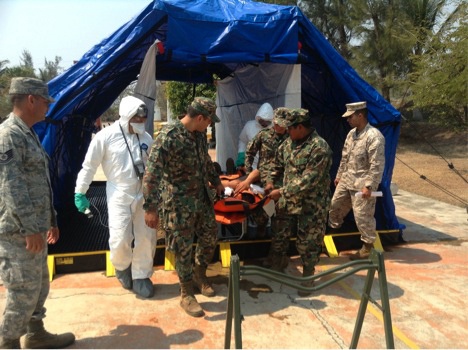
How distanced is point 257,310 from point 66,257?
2.40 meters

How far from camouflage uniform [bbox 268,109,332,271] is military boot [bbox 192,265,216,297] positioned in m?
1.04

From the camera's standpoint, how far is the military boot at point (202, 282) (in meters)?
3.93

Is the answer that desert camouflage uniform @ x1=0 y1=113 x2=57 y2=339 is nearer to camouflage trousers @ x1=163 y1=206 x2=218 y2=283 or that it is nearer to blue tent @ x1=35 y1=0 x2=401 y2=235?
camouflage trousers @ x1=163 y1=206 x2=218 y2=283

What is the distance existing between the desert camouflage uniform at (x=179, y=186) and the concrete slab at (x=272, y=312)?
54 centimetres

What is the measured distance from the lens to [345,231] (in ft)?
18.3

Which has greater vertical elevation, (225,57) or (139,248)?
(225,57)

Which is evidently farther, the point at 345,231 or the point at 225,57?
the point at 345,231

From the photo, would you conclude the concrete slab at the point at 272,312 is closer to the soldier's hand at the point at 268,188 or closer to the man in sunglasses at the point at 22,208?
the man in sunglasses at the point at 22,208

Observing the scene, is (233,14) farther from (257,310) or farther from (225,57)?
(257,310)

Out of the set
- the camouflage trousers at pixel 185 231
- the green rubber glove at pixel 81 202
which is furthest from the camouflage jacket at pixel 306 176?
the green rubber glove at pixel 81 202

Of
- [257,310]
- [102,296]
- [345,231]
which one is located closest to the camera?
[257,310]

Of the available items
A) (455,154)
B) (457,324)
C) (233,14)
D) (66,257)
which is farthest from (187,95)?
(457,324)

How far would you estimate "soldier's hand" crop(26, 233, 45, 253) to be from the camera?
8.32 ft

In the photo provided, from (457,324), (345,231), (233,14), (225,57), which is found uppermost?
(233,14)
